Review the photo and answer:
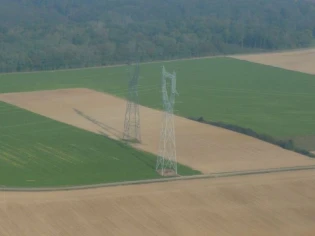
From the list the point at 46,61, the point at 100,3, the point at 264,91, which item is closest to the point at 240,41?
the point at 46,61

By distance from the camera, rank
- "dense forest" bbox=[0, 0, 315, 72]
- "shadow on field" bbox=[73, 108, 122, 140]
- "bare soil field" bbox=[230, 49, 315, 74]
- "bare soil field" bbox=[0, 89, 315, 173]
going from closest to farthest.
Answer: "bare soil field" bbox=[0, 89, 315, 173]
"shadow on field" bbox=[73, 108, 122, 140]
"bare soil field" bbox=[230, 49, 315, 74]
"dense forest" bbox=[0, 0, 315, 72]

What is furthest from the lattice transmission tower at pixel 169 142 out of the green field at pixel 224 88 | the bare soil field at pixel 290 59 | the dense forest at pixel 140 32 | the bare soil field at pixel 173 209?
the dense forest at pixel 140 32

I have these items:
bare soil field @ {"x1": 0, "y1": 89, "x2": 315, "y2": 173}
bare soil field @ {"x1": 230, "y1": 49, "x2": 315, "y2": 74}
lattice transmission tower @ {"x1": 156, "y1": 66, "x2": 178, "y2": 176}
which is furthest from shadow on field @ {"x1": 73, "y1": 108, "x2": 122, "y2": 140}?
bare soil field @ {"x1": 230, "y1": 49, "x2": 315, "y2": 74}

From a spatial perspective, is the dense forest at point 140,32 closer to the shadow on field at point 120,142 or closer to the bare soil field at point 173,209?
the shadow on field at point 120,142

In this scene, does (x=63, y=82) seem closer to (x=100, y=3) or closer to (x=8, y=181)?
(x=8, y=181)

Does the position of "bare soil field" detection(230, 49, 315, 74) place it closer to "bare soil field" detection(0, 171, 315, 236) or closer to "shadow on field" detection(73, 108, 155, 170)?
"shadow on field" detection(73, 108, 155, 170)
